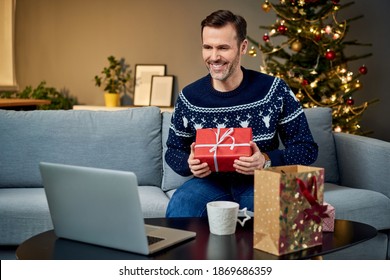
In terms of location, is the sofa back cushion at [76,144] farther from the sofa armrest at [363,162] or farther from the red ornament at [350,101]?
the red ornament at [350,101]

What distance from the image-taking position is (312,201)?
1.48 meters

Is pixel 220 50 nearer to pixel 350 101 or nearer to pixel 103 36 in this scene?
pixel 350 101

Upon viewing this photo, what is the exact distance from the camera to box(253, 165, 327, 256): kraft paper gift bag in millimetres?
1427

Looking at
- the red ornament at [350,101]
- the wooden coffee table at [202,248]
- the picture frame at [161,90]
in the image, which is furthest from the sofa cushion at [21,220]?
the picture frame at [161,90]

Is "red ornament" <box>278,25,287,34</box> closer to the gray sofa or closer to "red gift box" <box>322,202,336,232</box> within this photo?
the gray sofa

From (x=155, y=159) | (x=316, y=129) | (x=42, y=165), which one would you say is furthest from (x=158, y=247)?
(x=316, y=129)

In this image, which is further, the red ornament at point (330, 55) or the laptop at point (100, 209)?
the red ornament at point (330, 55)

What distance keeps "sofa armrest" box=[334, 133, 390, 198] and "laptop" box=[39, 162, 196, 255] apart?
1.54m

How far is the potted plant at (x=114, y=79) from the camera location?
232 inches

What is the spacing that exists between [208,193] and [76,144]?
1012 mm

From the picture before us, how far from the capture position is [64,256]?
4.80 ft

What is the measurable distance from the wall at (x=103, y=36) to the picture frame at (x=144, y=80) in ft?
0.25

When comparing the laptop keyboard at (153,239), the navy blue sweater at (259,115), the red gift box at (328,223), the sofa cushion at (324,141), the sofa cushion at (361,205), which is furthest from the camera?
the sofa cushion at (324,141)

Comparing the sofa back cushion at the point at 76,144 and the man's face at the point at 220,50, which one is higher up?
the man's face at the point at 220,50
